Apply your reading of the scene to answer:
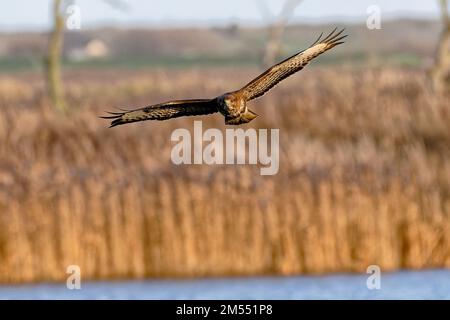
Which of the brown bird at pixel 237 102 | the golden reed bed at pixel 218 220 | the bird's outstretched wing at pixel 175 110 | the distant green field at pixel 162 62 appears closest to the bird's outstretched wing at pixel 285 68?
the brown bird at pixel 237 102

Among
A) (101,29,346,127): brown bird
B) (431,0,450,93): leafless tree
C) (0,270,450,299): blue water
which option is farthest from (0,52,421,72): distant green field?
(101,29,346,127): brown bird

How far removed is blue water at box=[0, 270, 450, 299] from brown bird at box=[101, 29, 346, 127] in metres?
7.21

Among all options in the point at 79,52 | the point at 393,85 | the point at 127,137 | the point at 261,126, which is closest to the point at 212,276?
the point at 127,137

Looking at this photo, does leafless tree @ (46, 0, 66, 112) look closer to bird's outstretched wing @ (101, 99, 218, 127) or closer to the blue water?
the blue water

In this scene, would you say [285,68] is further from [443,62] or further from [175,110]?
[443,62]

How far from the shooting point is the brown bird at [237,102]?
4.39m

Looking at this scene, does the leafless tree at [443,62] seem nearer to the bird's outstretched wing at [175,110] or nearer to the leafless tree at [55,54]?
the leafless tree at [55,54]

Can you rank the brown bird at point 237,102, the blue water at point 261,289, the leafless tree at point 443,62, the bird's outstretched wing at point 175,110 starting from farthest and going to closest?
1. the leafless tree at point 443,62
2. the blue water at point 261,289
3. the bird's outstretched wing at point 175,110
4. the brown bird at point 237,102

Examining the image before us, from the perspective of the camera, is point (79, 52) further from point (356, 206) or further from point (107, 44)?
point (356, 206)

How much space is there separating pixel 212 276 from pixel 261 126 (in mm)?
4796

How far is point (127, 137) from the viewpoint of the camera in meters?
14.4

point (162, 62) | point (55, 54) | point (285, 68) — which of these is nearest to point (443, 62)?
point (55, 54)

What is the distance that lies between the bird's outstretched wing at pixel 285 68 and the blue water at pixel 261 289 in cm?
718

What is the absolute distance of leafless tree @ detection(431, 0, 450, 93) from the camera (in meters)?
17.4
